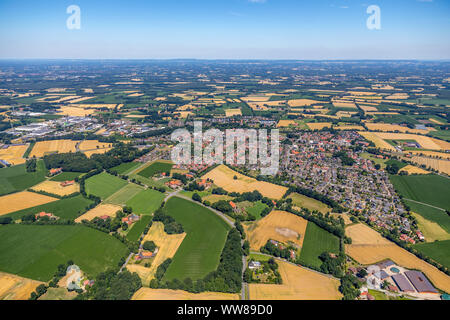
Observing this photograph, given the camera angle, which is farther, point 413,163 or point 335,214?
point 413,163

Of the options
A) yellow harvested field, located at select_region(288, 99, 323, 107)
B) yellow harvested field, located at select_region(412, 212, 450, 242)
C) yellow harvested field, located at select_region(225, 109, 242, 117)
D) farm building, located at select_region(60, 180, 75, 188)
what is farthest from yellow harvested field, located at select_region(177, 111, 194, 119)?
yellow harvested field, located at select_region(412, 212, 450, 242)

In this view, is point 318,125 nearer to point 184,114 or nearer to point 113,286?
point 184,114

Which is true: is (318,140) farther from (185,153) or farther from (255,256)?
(255,256)

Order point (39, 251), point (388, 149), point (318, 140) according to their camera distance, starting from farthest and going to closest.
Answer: point (318, 140)
point (388, 149)
point (39, 251)

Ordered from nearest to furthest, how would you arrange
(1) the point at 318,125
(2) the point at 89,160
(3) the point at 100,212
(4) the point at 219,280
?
(4) the point at 219,280, (3) the point at 100,212, (2) the point at 89,160, (1) the point at 318,125

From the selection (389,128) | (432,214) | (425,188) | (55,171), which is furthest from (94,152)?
(389,128)
